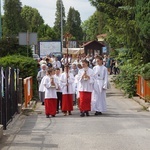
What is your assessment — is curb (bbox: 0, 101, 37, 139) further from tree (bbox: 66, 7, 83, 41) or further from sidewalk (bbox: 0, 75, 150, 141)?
tree (bbox: 66, 7, 83, 41)

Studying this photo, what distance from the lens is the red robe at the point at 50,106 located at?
16.0 m

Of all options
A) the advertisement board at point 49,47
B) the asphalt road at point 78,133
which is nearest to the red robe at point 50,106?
the asphalt road at point 78,133

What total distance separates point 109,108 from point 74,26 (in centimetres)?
11584

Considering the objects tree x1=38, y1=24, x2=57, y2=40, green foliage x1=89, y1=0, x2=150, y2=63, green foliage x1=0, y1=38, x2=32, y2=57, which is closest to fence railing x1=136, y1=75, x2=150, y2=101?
green foliage x1=89, y1=0, x2=150, y2=63

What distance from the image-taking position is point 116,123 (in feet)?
45.2

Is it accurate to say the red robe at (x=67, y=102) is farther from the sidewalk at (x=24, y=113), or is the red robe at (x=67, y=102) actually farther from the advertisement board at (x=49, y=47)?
the advertisement board at (x=49, y=47)

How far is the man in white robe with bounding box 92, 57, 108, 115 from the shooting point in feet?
53.4

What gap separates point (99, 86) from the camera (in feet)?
53.8

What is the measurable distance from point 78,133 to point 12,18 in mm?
70925

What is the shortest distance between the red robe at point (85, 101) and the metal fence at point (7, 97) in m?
2.14

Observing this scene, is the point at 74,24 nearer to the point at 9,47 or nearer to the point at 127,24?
the point at 127,24

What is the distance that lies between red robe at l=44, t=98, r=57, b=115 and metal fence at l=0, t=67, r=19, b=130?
101 centimetres

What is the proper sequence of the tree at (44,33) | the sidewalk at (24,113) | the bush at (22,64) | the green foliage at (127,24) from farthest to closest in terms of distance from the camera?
the tree at (44,33), the green foliage at (127,24), the bush at (22,64), the sidewalk at (24,113)

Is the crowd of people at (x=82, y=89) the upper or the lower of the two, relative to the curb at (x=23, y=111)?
upper
